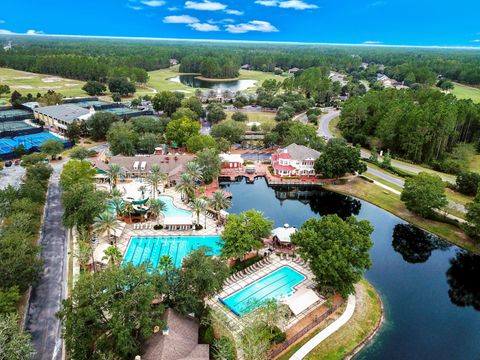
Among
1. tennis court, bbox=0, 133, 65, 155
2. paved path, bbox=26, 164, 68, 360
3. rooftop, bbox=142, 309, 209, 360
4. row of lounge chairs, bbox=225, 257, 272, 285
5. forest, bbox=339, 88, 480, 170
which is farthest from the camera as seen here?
forest, bbox=339, 88, 480, 170

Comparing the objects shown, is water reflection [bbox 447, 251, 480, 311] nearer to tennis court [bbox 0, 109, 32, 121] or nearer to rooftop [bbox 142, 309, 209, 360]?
rooftop [bbox 142, 309, 209, 360]

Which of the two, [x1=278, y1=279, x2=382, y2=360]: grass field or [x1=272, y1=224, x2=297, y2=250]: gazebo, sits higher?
[x1=272, y1=224, x2=297, y2=250]: gazebo

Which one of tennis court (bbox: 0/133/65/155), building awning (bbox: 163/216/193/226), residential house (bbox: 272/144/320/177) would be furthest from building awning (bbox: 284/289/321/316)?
tennis court (bbox: 0/133/65/155)

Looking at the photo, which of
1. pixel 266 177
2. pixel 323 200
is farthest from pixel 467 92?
pixel 323 200

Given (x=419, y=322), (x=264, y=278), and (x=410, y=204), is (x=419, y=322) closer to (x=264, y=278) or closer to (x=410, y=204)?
(x=264, y=278)

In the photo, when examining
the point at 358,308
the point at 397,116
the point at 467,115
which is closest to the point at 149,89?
the point at 397,116

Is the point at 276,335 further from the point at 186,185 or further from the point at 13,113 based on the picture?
the point at 13,113
